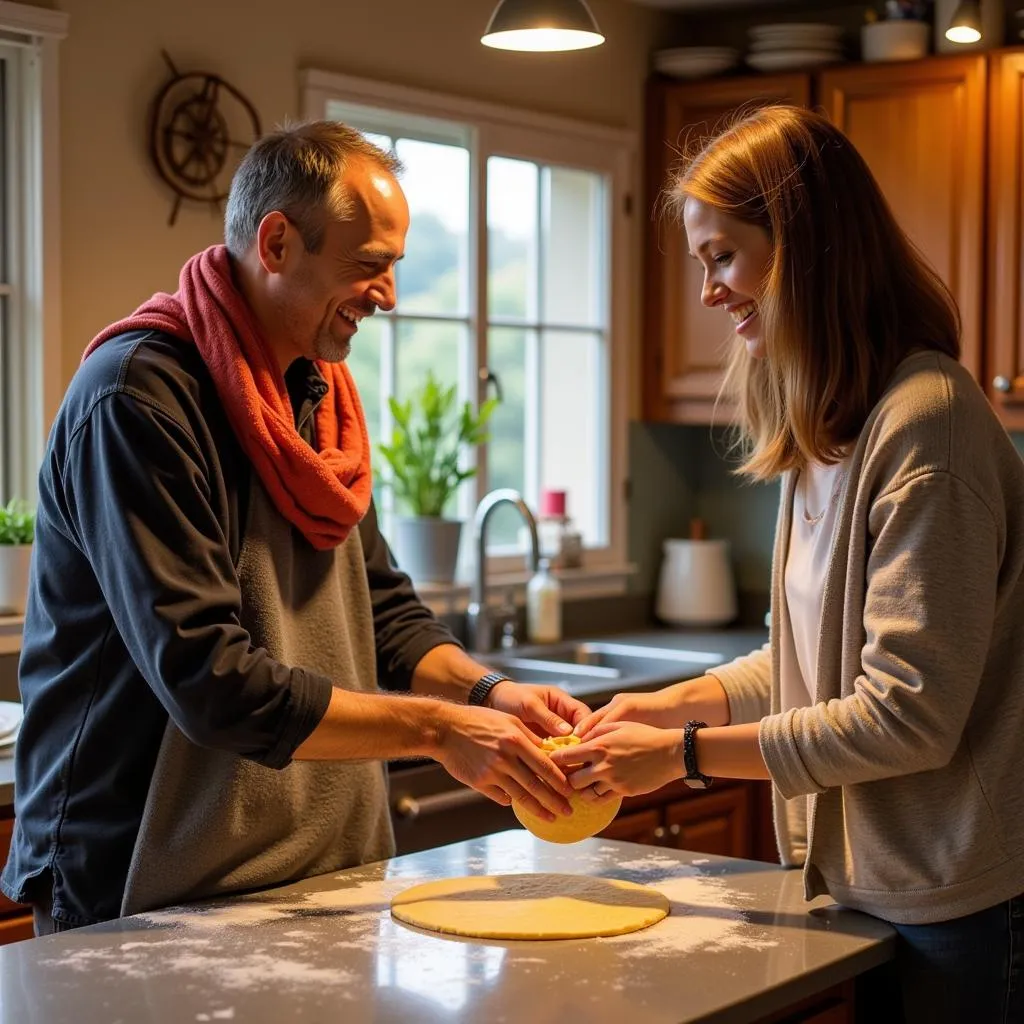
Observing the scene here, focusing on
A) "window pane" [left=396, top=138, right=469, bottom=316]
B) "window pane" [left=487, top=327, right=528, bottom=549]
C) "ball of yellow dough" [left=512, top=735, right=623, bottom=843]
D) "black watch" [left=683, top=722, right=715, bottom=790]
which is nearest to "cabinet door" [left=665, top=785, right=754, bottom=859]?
"window pane" [left=487, top=327, right=528, bottom=549]

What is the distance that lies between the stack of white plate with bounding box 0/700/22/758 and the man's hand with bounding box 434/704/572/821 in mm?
914

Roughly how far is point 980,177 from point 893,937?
254 cm

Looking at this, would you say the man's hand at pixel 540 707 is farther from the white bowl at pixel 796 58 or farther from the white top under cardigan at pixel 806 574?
the white bowl at pixel 796 58

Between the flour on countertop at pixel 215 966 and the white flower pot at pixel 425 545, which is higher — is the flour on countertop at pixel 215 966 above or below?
below

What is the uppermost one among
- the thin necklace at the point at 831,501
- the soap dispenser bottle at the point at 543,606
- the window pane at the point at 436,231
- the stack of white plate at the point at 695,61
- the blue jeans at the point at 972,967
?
the stack of white plate at the point at 695,61

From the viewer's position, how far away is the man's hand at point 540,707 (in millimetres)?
2078

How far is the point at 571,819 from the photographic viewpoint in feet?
6.33

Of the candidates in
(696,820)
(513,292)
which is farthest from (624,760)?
(513,292)

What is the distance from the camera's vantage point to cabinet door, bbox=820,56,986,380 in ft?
12.5

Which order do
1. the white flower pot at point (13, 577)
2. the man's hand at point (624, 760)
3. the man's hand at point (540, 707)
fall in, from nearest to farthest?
1. the man's hand at point (624, 760)
2. the man's hand at point (540, 707)
3. the white flower pot at point (13, 577)

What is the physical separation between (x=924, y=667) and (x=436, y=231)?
2.49 meters

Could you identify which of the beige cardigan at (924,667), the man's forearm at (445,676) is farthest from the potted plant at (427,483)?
the beige cardigan at (924,667)

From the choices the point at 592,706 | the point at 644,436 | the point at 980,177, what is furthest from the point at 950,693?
the point at 644,436

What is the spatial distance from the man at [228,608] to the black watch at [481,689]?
0.14ft
